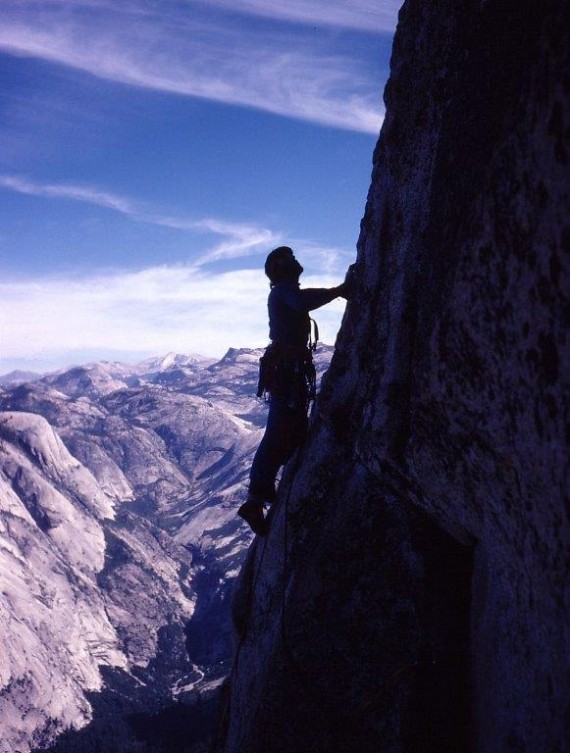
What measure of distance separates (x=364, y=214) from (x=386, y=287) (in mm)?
1459

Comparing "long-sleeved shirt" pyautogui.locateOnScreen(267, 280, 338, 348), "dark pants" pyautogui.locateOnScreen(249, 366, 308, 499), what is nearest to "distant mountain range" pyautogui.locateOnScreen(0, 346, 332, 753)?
"dark pants" pyautogui.locateOnScreen(249, 366, 308, 499)

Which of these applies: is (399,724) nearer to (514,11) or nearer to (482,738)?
(482,738)

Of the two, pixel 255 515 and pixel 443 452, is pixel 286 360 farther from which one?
pixel 443 452

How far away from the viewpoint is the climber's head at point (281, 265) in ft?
20.5

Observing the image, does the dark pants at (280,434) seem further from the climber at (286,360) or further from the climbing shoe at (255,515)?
the climbing shoe at (255,515)

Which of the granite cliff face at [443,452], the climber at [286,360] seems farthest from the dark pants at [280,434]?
the granite cliff face at [443,452]

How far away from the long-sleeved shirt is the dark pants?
25.5 inches

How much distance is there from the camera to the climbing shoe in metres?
7.02

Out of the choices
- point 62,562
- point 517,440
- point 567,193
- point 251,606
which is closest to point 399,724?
point 517,440

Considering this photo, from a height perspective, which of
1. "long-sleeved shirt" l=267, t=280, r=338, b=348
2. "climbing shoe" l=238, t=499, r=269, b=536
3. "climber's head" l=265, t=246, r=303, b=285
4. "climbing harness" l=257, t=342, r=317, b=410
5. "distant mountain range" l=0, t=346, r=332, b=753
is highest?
"climber's head" l=265, t=246, r=303, b=285

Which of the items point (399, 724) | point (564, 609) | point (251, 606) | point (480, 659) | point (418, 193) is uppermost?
point (418, 193)

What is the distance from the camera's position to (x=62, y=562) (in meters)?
119

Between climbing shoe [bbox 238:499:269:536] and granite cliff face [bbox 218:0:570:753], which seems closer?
granite cliff face [bbox 218:0:570:753]

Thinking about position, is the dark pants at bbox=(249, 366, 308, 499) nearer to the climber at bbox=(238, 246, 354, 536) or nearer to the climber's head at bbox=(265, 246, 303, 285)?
the climber at bbox=(238, 246, 354, 536)
